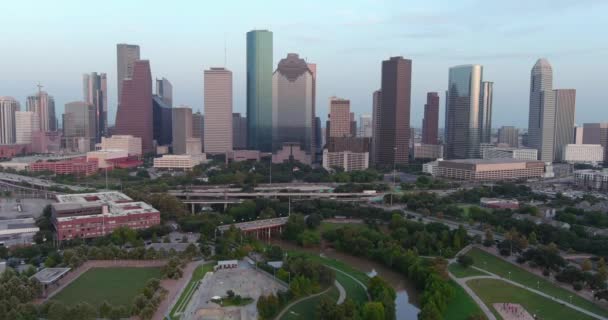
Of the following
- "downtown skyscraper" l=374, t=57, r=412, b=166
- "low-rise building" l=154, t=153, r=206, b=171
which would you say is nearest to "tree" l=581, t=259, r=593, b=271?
"downtown skyscraper" l=374, t=57, r=412, b=166

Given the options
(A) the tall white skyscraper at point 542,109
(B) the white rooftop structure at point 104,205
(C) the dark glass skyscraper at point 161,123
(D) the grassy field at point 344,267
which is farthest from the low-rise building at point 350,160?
(C) the dark glass skyscraper at point 161,123

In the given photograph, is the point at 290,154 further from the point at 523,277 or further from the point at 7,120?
the point at 7,120

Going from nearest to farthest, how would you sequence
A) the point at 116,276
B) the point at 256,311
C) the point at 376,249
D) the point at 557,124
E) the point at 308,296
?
the point at 256,311, the point at 308,296, the point at 116,276, the point at 376,249, the point at 557,124

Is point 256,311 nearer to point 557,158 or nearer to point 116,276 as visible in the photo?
point 116,276

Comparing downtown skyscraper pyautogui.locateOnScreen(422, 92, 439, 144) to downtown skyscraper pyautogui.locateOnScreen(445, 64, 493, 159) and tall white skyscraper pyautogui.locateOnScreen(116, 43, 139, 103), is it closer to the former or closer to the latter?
downtown skyscraper pyautogui.locateOnScreen(445, 64, 493, 159)

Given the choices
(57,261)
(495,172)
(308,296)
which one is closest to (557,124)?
(495,172)

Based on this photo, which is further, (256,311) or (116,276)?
(116,276)
